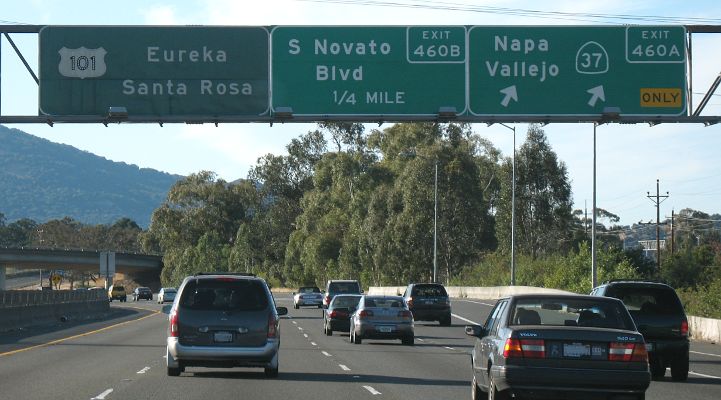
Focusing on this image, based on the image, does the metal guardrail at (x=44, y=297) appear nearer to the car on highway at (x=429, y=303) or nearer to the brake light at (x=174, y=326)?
the car on highway at (x=429, y=303)

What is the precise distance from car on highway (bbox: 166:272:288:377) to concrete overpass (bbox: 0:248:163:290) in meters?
103

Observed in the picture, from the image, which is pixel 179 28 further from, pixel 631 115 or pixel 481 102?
pixel 631 115

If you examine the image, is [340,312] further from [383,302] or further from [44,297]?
[44,297]

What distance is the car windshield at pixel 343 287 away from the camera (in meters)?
57.6

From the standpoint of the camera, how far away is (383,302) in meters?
32.7

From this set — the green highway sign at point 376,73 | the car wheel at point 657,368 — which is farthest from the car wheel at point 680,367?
the green highway sign at point 376,73

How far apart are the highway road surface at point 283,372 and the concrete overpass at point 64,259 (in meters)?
88.2

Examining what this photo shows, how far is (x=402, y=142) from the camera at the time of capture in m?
124

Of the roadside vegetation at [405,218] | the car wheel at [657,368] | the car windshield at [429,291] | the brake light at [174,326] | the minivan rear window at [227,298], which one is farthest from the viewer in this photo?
the roadside vegetation at [405,218]

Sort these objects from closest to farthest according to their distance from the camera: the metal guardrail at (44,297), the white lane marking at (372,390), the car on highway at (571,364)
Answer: the car on highway at (571,364) < the white lane marking at (372,390) < the metal guardrail at (44,297)

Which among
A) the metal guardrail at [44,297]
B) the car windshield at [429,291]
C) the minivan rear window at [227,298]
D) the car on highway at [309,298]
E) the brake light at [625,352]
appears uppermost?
the minivan rear window at [227,298]

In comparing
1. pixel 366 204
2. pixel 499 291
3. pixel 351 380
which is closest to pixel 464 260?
pixel 366 204

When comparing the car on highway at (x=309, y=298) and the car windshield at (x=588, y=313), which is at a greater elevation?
the car windshield at (x=588, y=313)

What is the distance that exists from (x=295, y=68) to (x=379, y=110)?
249cm
